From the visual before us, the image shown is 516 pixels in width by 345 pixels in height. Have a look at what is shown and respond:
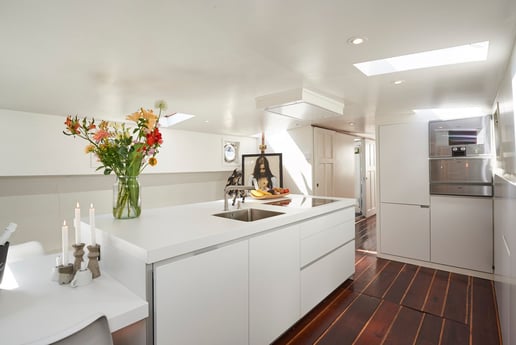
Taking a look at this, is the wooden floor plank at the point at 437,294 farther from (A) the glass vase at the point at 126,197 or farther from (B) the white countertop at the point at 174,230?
(A) the glass vase at the point at 126,197

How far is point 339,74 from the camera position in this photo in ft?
6.72

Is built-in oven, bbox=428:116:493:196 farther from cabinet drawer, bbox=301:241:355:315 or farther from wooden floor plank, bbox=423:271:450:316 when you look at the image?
cabinet drawer, bbox=301:241:355:315

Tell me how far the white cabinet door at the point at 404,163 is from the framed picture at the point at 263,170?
197 cm

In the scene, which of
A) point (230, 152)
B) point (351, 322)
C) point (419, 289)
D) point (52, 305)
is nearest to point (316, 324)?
point (351, 322)

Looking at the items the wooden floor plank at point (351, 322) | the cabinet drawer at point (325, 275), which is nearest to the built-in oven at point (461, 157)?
the cabinet drawer at point (325, 275)

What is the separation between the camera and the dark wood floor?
6.43ft

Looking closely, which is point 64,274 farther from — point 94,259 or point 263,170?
point 263,170

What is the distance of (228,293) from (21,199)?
330 cm

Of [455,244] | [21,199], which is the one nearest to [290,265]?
[455,244]

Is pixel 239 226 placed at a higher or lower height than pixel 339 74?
lower

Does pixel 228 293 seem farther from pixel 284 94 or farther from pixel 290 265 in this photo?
pixel 284 94

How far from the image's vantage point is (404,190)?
350cm

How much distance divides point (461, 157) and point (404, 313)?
6.41 ft

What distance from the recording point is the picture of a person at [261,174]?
5168 millimetres
